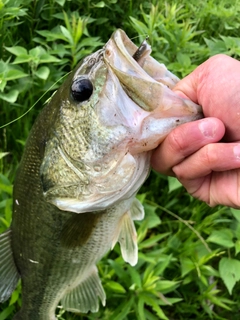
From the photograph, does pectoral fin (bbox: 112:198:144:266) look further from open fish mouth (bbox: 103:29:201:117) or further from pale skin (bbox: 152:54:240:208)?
open fish mouth (bbox: 103:29:201:117)

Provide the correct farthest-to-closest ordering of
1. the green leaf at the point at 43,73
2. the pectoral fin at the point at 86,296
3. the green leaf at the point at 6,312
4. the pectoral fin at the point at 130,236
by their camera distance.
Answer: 1. the green leaf at the point at 43,73
2. the green leaf at the point at 6,312
3. the pectoral fin at the point at 86,296
4. the pectoral fin at the point at 130,236

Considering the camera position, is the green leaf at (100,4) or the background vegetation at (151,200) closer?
the background vegetation at (151,200)

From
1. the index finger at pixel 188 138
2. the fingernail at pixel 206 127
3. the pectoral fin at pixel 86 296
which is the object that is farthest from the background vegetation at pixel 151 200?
the fingernail at pixel 206 127

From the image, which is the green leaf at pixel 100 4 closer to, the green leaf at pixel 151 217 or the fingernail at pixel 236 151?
the green leaf at pixel 151 217

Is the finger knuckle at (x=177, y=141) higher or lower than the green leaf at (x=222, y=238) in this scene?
higher

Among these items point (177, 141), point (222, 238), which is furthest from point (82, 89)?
point (222, 238)

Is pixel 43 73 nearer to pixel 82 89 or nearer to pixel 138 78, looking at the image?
pixel 82 89

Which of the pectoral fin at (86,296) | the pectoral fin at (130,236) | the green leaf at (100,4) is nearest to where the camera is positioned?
the pectoral fin at (130,236)

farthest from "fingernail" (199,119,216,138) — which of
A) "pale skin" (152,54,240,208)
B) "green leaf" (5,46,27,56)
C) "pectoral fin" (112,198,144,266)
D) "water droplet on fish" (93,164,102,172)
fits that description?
"green leaf" (5,46,27,56)
